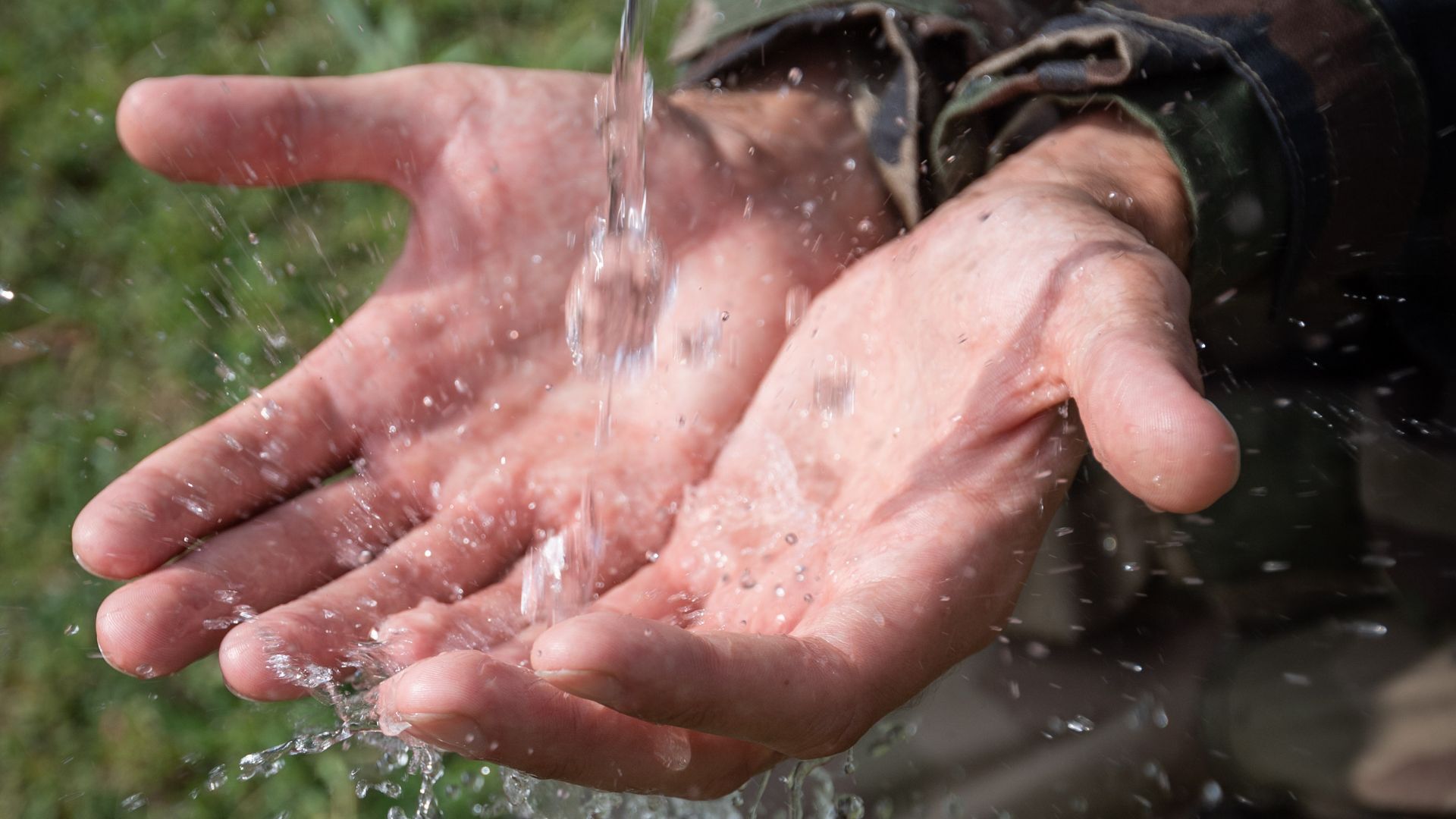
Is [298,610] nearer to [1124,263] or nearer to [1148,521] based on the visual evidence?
[1124,263]

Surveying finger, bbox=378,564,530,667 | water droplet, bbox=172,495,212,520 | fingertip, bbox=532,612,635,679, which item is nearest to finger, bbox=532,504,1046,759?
fingertip, bbox=532,612,635,679

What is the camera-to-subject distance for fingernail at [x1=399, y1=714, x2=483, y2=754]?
1.04 m

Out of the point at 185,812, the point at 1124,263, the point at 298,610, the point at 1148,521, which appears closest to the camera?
the point at 1124,263

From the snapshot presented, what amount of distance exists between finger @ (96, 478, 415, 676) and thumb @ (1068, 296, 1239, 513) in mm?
991

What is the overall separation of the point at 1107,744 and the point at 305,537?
1.21 meters

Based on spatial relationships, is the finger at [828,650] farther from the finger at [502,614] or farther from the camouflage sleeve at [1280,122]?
the camouflage sleeve at [1280,122]

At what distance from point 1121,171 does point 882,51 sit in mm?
604

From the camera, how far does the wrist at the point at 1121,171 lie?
1526 millimetres

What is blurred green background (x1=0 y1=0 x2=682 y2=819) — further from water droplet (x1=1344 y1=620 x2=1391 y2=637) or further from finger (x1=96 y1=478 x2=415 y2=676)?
water droplet (x1=1344 y1=620 x2=1391 y2=637)

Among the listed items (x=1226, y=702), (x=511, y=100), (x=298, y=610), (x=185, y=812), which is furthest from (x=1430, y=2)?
(x=185, y=812)

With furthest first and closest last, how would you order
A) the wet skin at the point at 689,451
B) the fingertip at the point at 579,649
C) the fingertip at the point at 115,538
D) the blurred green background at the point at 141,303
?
1. the blurred green background at the point at 141,303
2. the fingertip at the point at 115,538
3. the wet skin at the point at 689,451
4. the fingertip at the point at 579,649

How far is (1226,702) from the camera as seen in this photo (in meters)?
1.71

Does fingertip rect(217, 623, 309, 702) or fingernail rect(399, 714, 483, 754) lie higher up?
fingernail rect(399, 714, 483, 754)

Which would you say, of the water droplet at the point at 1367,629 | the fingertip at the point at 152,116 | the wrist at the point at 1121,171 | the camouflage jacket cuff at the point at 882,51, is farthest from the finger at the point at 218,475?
the water droplet at the point at 1367,629
